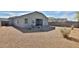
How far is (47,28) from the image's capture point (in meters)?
1.99

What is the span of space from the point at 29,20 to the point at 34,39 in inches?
8.6

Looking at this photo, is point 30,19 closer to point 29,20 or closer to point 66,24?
point 29,20

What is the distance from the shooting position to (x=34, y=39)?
6.40 feet

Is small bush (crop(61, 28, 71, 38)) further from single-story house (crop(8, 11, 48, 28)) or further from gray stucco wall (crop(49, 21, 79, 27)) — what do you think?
single-story house (crop(8, 11, 48, 28))

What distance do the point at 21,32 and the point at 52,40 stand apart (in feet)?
1.17

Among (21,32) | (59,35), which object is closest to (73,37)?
(59,35)

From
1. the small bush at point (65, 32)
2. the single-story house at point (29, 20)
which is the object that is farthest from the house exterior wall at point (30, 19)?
the small bush at point (65, 32)

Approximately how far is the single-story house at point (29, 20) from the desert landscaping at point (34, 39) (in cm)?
8

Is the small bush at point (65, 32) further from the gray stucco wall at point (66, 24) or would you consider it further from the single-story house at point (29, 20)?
the single-story house at point (29, 20)

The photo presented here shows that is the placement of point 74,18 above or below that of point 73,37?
above

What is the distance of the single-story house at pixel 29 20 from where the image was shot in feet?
6.36

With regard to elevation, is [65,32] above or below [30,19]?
below

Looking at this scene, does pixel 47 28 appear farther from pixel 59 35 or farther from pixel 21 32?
pixel 21 32

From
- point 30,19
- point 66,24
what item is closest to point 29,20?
point 30,19
